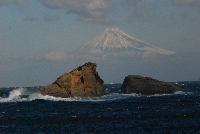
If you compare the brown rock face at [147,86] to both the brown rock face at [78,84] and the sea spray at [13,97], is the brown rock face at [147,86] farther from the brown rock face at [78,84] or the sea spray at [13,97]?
the sea spray at [13,97]

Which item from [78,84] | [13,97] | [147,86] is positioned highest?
[78,84]

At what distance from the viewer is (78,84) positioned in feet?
257

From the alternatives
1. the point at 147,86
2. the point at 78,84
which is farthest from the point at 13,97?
the point at 147,86

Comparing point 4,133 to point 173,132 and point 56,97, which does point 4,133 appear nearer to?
point 173,132

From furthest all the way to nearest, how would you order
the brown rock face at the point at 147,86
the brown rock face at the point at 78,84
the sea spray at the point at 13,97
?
the brown rock face at the point at 147,86 < the sea spray at the point at 13,97 < the brown rock face at the point at 78,84

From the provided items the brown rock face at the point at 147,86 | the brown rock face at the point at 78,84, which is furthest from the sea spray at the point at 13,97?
the brown rock face at the point at 147,86

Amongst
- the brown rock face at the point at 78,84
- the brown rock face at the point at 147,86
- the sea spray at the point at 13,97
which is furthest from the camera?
the brown rock face at the point at 147,86

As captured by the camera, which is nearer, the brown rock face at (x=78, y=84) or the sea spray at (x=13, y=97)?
the brown rock face at (x=78, y=84)

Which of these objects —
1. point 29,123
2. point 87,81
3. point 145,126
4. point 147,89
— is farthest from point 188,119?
point 147,89

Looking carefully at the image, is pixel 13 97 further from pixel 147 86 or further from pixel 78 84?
pixel 147 86

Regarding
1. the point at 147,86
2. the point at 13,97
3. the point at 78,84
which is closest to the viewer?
the point at 78,84

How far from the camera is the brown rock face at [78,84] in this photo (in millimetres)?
76750

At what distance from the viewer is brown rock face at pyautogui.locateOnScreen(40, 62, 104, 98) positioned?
Answer: 76750 millimetres

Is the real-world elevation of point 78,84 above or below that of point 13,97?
above
